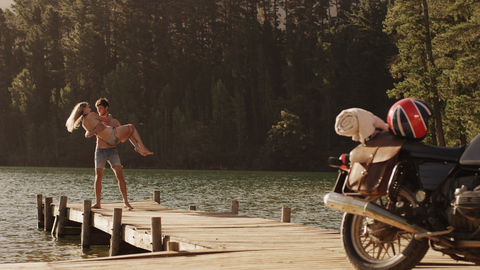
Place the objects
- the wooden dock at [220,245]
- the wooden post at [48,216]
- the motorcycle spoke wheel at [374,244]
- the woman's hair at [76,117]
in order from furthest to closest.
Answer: the wooden post at [48,216], the woman's hair at [76,117], the wooden dock at [220,245], the motorcycle spoke wheel at [374,244]

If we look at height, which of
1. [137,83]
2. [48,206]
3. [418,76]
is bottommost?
[48,206]

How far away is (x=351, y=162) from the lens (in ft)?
15.3

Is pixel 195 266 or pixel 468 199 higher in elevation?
pixel 468 199

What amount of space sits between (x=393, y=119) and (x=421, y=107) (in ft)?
0.76

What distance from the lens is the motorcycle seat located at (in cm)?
420

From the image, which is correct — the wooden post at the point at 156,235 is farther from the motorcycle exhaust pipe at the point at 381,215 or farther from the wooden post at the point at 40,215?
the wooden post at the point at 40,215

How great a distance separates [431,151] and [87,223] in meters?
8.73

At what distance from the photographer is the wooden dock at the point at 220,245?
16.4 feet

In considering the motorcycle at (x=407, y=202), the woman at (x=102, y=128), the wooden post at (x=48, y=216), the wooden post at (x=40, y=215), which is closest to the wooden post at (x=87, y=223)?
the woman at (x=102, y=128)

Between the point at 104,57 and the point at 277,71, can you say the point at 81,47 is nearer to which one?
the point at 104,57

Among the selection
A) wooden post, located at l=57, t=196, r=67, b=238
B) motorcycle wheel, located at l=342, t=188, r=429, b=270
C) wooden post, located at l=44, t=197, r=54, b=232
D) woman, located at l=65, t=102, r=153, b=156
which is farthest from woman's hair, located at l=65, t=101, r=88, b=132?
motorcycle wheel, located at l=342, t=188, r=429, b=270

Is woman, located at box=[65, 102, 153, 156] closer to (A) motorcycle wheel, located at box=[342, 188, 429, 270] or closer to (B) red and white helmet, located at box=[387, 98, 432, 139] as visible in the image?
(A) motorcycle wheel, located at box=[342, 188, 429, 270]

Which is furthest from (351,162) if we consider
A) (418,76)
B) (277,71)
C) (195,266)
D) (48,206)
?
(277,71)

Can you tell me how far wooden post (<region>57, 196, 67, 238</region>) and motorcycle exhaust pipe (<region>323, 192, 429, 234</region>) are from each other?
9.90m
